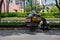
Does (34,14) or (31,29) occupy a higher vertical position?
(34,14)

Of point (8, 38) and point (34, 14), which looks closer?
point (8, 38)

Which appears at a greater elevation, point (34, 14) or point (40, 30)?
point (34, 14)

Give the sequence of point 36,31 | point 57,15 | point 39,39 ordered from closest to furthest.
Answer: point 39,39, point 36,31, point 57,15

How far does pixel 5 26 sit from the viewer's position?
13.2 meters

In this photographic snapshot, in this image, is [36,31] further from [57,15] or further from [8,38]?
[57,15]

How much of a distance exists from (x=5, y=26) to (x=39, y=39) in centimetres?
412

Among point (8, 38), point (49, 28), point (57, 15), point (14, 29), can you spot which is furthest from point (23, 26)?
point (57, 15)

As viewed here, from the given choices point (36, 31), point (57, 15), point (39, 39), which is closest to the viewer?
point (39, 39)

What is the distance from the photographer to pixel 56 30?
12.8 m

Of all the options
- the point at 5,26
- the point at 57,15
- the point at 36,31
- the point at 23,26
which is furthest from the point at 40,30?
the point at 57,15

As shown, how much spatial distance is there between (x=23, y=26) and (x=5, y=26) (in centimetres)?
121

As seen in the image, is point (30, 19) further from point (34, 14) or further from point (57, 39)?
point (57, 39)

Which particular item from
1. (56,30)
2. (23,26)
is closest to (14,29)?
(23,26)

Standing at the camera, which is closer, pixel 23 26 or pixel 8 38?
pixel 8 38
